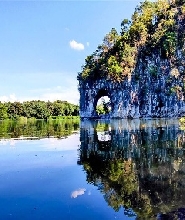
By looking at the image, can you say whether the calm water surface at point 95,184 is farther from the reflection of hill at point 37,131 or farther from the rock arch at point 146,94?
the rock arch at point 146,94

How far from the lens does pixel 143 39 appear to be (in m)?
91.1

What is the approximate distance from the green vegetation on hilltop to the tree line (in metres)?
63.3

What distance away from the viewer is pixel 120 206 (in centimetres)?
855

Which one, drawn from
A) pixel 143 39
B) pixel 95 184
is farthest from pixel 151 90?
pixel 95 184

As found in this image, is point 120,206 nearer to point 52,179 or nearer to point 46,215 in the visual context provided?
point 46,215

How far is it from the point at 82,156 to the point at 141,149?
3.74 m

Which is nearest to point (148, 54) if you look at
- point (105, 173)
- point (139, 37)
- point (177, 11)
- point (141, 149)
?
point (139, 37)

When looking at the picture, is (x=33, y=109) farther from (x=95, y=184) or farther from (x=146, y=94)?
(x=95, y=184)

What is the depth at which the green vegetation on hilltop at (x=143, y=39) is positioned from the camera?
84625mm

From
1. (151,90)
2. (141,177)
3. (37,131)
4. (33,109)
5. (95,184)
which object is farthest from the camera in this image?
(33,109)

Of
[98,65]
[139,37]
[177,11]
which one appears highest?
[177,11]

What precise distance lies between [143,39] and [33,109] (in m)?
84.5

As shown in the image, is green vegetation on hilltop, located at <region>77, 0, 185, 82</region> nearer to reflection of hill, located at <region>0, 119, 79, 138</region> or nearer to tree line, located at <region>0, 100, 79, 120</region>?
reflection of hill, located at <region>0, 119, 79, 138</region>

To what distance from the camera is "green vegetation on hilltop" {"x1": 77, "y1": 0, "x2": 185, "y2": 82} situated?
84.6 m
